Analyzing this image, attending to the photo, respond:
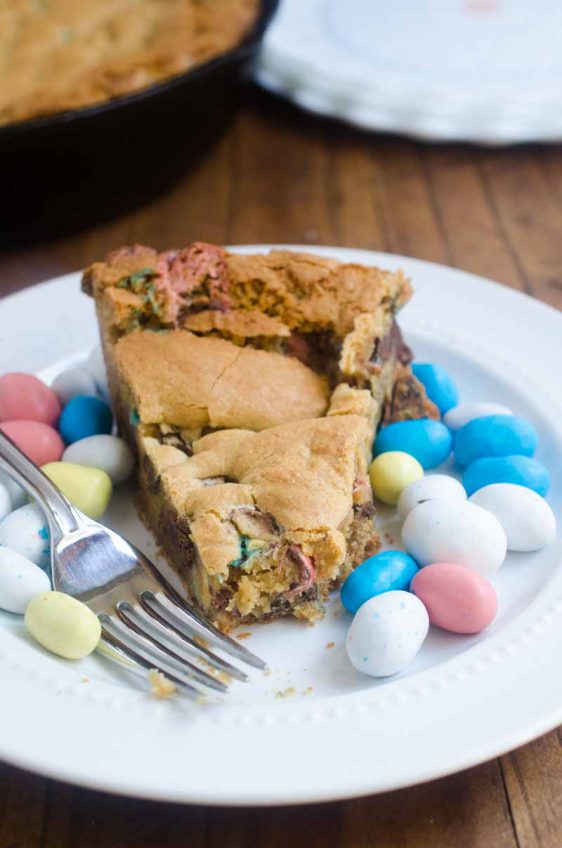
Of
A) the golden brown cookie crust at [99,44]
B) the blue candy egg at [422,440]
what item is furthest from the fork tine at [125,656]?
the golden brown cookie crust at [99,44]

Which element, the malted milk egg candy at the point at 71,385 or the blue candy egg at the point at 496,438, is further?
the malted milk egg candy at the point at 71,385

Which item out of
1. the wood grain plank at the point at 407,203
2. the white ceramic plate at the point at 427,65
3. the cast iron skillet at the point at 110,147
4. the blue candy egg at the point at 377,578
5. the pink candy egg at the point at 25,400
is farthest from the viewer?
the white ceramic plate at the point at 427,65

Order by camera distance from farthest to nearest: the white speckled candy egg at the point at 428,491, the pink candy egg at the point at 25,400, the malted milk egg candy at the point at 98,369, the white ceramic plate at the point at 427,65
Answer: the white ceramic plate at the point at 427,65, the malted milk egg candy at the point at 98,369, the pink candy egg at the point at 25,400, the white speckled candy egg at the point at 428,491

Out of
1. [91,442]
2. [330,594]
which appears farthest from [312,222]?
[330,594]

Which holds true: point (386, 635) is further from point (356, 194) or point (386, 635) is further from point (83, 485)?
point (356, 194)

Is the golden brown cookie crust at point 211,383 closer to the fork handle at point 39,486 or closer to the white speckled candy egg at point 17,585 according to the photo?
the fork handle at point 39,486

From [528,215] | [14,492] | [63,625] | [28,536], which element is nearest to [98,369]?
[14,492]

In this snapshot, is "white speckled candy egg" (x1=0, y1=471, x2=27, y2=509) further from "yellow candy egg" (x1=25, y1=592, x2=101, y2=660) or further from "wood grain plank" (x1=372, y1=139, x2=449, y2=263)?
"wood grain plank" (x1=372, y1=139, x2=449, y2=263)

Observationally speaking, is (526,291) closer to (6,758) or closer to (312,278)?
(312,278)
